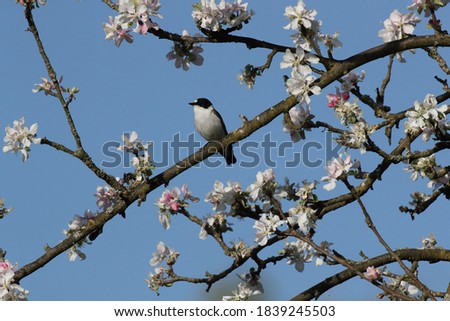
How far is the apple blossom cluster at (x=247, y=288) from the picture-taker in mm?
7395

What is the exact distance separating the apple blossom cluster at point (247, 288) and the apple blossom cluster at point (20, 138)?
229 cm

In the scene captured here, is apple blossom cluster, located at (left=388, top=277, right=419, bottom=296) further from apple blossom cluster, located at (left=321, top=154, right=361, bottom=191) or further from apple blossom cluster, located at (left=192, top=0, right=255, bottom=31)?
apple blossom cluster, located at (left=192, top=0, right=255, bottom=31)

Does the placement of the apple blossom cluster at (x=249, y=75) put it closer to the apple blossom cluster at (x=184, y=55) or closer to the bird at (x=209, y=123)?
the apple blossom cluster at (x=184, y=55)

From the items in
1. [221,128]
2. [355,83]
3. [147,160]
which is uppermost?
[221,128]

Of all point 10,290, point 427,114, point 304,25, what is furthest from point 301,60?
point 10,290

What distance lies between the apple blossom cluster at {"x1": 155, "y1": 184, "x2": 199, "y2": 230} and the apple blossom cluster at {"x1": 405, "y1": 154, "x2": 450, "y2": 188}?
7.29ft

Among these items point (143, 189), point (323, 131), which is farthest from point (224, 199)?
point (323, 131)

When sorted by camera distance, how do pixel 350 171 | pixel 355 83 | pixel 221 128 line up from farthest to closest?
pixel 221 128
pixel 355 83
pixel 350 171

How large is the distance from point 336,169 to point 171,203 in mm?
1504

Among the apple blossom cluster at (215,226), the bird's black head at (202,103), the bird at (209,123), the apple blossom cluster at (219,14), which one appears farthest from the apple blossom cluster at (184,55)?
the bird's black head at (202,103)

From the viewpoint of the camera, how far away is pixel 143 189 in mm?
7207

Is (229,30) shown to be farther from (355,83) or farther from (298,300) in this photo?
(298,300)
